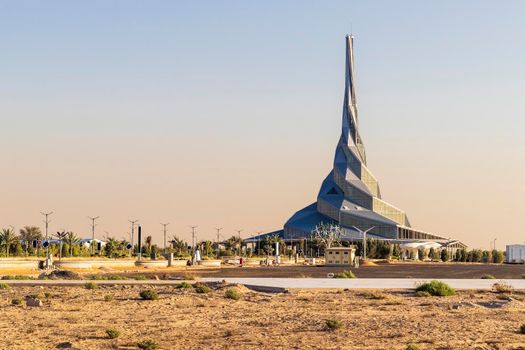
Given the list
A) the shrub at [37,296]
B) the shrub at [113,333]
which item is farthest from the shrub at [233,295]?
the shrub at [113,333]

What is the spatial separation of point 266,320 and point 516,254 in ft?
551

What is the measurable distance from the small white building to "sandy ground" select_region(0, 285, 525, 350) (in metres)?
151

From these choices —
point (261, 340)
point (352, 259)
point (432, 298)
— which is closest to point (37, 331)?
point (261, 340)

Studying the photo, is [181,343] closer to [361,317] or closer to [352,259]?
→ [361,317]

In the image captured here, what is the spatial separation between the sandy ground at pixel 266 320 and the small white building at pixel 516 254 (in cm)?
15082

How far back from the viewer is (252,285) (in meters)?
44.4

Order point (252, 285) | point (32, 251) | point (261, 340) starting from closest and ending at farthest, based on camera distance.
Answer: point (261, 340)
point (252, 285)
point (32, 251)

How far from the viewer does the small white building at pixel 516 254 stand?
607 feet

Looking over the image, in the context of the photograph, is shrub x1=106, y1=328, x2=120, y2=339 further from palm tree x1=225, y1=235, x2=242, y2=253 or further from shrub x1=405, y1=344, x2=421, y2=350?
palm tree x1=225, y1=235, x2=242, y2=253

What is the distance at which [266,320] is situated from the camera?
2870cm

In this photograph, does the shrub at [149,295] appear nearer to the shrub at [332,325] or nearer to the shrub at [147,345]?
the shrub at [332,325]

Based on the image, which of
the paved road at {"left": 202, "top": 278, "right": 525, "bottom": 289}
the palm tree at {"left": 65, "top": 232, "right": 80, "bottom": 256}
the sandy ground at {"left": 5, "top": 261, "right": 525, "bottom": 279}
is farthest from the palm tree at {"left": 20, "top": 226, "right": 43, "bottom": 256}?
the paved road at {"left": 202, "top": 278, "right": 525, "bottom": 289}

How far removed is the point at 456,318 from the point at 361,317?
318 cm

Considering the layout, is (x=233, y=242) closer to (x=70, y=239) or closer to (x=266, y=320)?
(x=70, y=239)
